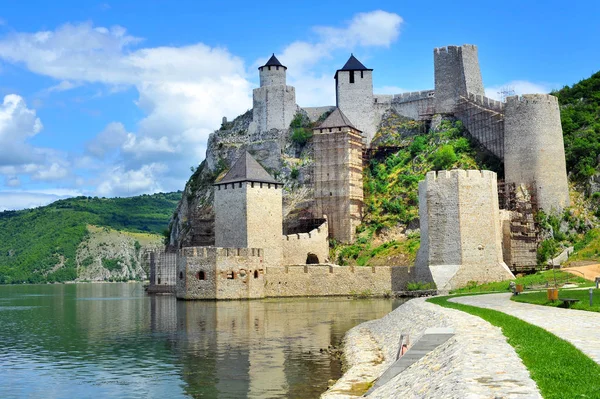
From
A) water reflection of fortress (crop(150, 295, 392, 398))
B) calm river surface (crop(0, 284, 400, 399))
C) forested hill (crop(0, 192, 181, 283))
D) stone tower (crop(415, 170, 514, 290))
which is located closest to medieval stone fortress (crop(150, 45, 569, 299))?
stone tower (crop(415, 170, 514, 290))

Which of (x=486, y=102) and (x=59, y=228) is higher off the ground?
(x=486, y=102)

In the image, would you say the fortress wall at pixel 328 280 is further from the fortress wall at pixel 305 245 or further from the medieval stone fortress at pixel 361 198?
the fortress wall at pixel 305 245

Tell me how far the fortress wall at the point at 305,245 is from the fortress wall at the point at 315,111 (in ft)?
42.1

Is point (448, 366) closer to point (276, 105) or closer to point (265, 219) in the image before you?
point (265, 219)

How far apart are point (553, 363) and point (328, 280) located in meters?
30.8

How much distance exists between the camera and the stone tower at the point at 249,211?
4316cm

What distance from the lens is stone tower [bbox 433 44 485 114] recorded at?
54.3 meters

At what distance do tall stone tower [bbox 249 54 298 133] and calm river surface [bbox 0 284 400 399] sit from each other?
2799 centimetres

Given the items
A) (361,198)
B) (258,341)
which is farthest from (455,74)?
(258,341)

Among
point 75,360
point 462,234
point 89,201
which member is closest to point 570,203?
point 462,234

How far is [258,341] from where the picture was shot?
21.5 meters

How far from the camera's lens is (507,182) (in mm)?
44062

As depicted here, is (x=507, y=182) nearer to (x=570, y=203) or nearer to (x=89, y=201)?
(x=570, y=203)

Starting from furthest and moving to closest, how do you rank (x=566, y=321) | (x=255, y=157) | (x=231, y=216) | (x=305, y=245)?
(x=255, y=157), (x=305, y=245), (x=231, y=216), (x=566, y=321)
